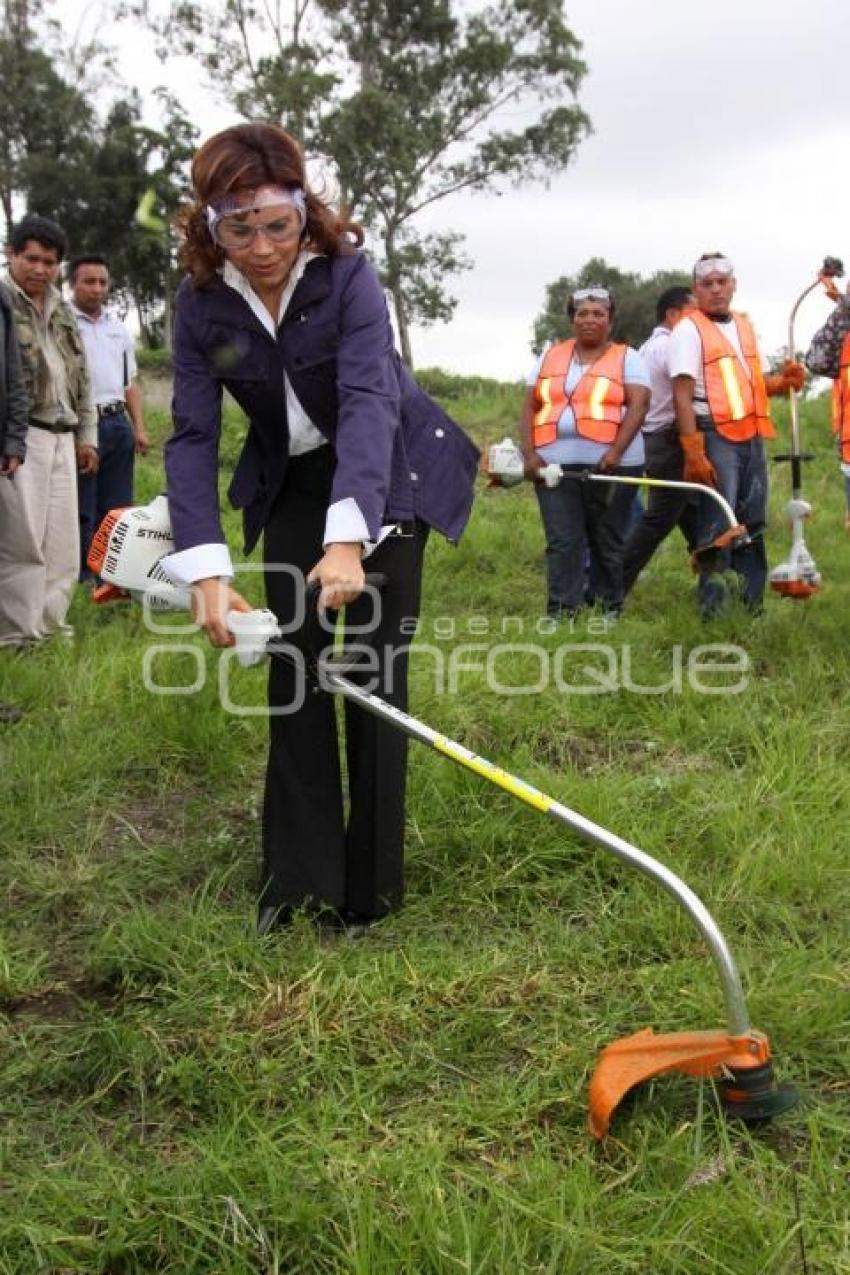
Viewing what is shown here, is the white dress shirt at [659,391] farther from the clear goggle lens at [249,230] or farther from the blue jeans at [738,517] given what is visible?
the clear goggle lens at [249,230]

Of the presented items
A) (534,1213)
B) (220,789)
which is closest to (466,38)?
(220,789)

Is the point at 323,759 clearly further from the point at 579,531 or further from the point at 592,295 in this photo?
the point at 592,295

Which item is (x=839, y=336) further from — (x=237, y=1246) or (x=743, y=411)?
(x=237, y=1246)

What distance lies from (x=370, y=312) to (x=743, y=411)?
11.1ft

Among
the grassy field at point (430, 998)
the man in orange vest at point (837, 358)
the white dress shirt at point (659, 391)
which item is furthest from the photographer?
the white dress shirt at point (659, 391)

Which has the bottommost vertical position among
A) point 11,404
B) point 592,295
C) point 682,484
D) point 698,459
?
point 682,484

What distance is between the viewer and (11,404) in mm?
4543

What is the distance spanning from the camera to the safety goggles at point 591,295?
5.69m

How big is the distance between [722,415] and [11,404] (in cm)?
310

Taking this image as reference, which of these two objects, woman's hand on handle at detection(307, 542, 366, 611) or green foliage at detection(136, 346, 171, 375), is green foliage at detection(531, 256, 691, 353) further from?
woman's hand on handle at detection(307, 542, 366, 611)

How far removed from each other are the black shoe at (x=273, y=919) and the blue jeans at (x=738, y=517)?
10.4ft

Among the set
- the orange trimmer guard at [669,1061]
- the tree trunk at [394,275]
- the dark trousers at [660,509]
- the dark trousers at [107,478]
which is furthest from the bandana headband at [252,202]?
the tree trunk at [394,275]

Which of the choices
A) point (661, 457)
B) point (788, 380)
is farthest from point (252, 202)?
point (661, 457)

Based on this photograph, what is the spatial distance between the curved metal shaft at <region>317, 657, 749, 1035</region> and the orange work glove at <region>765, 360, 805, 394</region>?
391 cm
